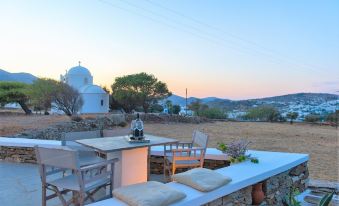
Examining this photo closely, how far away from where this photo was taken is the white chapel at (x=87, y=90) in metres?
34.9

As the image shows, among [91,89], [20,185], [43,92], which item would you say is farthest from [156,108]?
[20,185]

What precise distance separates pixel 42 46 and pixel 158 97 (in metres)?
27.6

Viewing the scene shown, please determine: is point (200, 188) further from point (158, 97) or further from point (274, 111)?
point (158, 97)

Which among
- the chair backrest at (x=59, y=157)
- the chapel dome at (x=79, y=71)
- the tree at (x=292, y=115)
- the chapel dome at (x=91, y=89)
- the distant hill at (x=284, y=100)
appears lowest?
the chair backrest at (x=59, y=157)

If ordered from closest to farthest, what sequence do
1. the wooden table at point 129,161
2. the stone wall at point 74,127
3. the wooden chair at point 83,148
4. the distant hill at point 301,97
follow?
the wooden table at point 129,161
the wooden chair at point 83,148
the stone wall at point 74,127
the distant hill at point 301,97

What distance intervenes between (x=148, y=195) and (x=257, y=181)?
4.18 feet

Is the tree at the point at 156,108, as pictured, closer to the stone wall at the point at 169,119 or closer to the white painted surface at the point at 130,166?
the stone wall at the point at 169,119

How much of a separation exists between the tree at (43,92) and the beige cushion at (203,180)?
25.7 meters

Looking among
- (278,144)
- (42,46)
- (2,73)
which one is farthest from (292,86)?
(2,73)

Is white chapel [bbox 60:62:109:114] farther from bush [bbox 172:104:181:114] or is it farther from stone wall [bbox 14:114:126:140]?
stone wall [bbox 14:114:126:140]

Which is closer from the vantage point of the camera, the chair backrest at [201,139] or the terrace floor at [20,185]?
the terrace floor at [20,185]

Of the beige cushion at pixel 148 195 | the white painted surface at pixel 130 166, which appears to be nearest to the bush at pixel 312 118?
the white painted surface at pixel 130 166

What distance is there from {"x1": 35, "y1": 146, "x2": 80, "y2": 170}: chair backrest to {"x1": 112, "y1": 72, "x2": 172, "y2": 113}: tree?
3432 centimetres

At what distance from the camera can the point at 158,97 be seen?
127 ft
